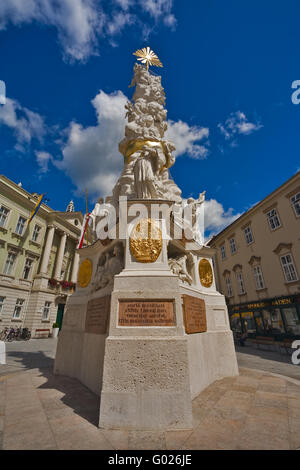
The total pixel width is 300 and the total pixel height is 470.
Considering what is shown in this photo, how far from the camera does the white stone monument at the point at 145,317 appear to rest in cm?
294

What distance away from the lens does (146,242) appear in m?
4.29

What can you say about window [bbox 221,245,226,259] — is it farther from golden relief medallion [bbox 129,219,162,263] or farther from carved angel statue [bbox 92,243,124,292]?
golden relief medallion [bbox 129,219,162,263]

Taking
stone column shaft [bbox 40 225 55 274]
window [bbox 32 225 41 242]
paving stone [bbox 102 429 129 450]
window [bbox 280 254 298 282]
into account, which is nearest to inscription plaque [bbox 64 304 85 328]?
paving stone [bbox 102 429 129 450]

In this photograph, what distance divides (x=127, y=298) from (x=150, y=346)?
0.84m

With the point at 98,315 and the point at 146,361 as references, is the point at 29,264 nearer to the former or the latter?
the point at 98,315

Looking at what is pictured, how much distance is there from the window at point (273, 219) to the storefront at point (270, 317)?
257 inches

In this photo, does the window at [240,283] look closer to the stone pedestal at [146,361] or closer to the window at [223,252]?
the window at [223,252]

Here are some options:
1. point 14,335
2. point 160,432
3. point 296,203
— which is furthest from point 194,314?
point 14,335

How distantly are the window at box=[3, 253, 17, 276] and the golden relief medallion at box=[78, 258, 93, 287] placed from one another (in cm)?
2049

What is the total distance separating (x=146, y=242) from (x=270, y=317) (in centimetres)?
1929

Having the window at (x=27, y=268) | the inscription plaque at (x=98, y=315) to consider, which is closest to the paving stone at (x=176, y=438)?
the inscription plaque at (x=98, y=315)

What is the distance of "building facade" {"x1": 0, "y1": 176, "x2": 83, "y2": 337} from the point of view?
21.9 m
